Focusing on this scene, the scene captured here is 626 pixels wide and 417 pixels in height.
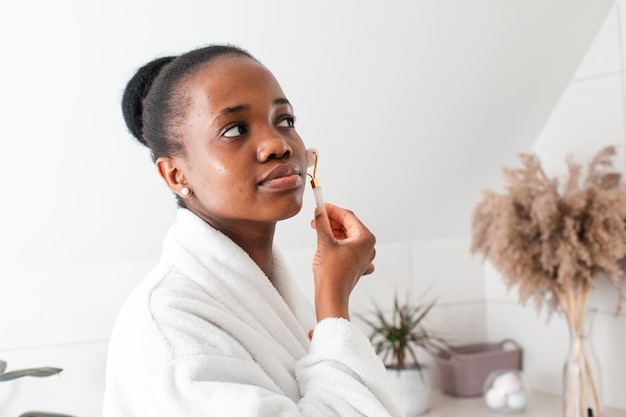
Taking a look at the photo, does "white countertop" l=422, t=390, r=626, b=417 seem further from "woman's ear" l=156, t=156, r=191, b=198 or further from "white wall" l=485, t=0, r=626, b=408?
"woman's ear" l=156, t=156, r=191, b=198

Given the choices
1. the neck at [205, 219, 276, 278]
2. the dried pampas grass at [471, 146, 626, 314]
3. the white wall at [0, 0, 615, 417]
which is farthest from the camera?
the dried pampas grass at [471, 146, 626, 314]

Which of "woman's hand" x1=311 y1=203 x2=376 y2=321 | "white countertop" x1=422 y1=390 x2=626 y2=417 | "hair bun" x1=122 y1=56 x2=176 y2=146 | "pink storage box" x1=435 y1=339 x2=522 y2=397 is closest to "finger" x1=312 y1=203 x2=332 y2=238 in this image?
"woman's hand" x1=311 y1=203 x2=376 y2=321

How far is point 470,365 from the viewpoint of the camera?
2500mm

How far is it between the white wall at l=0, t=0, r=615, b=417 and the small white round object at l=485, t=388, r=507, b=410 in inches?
15.3

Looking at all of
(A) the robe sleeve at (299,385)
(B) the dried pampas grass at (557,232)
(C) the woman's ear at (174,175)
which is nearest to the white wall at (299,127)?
(B) the dried pampas grass at (557,232)

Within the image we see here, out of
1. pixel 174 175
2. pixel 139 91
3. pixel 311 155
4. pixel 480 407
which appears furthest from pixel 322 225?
pixel 480 407

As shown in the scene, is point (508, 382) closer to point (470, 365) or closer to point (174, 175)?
point (470, 365)

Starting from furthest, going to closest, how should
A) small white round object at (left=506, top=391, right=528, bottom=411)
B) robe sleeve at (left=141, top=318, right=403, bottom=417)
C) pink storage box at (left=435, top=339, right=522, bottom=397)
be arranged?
pink storage box at (left=435, top=339, right=522, bottom=397) < small white round object at (left=506, top=391, right=528, bottom=411) < robe sleeve at (left=141, top=318, right=403, bottom=417)

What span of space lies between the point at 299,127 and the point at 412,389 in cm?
A: 84

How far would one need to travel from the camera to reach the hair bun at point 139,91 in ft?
3.67

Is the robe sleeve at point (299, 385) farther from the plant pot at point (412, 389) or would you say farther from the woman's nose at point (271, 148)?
the plant pot at point (412, 389)

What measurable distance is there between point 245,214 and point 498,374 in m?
1.60

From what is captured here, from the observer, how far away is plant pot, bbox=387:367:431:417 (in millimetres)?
2338

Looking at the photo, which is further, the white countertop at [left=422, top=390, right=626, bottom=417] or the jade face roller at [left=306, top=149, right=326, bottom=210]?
the white countertop at [left=422, top=390, right=626, bottom=417]
